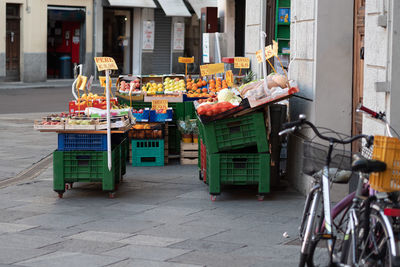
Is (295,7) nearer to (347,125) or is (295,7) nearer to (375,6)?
(347,125)

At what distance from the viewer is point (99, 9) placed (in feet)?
107

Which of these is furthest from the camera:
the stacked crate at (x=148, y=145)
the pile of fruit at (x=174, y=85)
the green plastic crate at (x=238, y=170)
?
the pile of fruit at (x=174, y=85)

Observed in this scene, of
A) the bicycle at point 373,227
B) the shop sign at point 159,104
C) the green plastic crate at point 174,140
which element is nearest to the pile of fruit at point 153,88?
the green plastic crate at point 174,140

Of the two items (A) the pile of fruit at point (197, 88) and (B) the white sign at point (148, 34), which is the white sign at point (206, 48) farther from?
(B) the white sign at point (148, 34)

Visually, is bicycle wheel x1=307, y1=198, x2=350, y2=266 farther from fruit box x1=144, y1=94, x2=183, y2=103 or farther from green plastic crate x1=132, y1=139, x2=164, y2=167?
fruit box x1=144, y1=94, x2=183, y2=103

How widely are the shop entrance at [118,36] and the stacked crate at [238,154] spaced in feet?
81.9

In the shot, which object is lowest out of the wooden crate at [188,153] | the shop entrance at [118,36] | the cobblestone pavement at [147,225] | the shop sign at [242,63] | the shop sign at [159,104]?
the cobblestone pavement at [147,225]

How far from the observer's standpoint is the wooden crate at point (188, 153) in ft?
39.3

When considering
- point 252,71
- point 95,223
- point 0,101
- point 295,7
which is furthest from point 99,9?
point 95,223

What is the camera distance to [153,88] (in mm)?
12883

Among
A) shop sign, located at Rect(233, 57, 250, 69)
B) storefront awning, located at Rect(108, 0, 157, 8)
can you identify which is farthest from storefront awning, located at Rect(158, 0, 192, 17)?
shop sign, located at Rect(233, 57, 250, 69)

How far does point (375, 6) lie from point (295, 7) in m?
2.56

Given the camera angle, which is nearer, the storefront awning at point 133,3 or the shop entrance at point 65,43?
the shop entrance at point 65,43

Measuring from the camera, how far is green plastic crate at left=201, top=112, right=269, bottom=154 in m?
9.00
